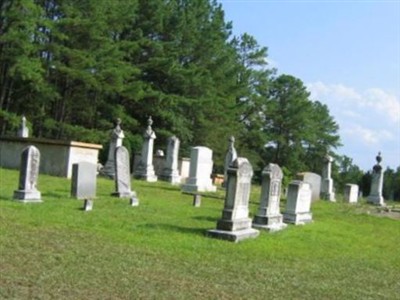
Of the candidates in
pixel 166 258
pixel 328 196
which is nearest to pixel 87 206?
pixel 166 258

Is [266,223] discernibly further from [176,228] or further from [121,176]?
[121,176]

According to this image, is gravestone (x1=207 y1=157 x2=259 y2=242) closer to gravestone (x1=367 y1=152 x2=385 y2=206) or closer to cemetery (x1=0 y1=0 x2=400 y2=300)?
cemetery (x1=0 y1=0 x2=400 y2=300)

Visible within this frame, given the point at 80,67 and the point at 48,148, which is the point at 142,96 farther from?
the point at 48,148

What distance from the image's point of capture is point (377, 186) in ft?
101

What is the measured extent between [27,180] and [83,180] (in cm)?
209

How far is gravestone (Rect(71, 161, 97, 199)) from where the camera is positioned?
15.4 metres

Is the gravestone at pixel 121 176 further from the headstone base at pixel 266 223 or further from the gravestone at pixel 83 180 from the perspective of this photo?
the headstone base at pixel 266 223

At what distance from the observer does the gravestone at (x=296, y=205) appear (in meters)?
15.6

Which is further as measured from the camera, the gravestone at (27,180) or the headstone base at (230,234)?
the gravestone at (27,180)

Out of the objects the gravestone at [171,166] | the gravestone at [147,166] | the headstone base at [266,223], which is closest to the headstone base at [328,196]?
the gravestone at [171,166]

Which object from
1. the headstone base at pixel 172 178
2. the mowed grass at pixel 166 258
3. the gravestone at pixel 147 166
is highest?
the gravestone at pixel 147 166

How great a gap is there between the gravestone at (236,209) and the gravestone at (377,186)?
19.6m

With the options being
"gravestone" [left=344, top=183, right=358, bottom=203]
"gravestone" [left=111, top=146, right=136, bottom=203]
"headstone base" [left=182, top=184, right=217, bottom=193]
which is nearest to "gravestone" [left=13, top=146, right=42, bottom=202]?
"gravestone" [left=111, top=146, right=136, bottom=203]

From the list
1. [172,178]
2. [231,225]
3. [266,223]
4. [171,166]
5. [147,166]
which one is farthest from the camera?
[171,166]
